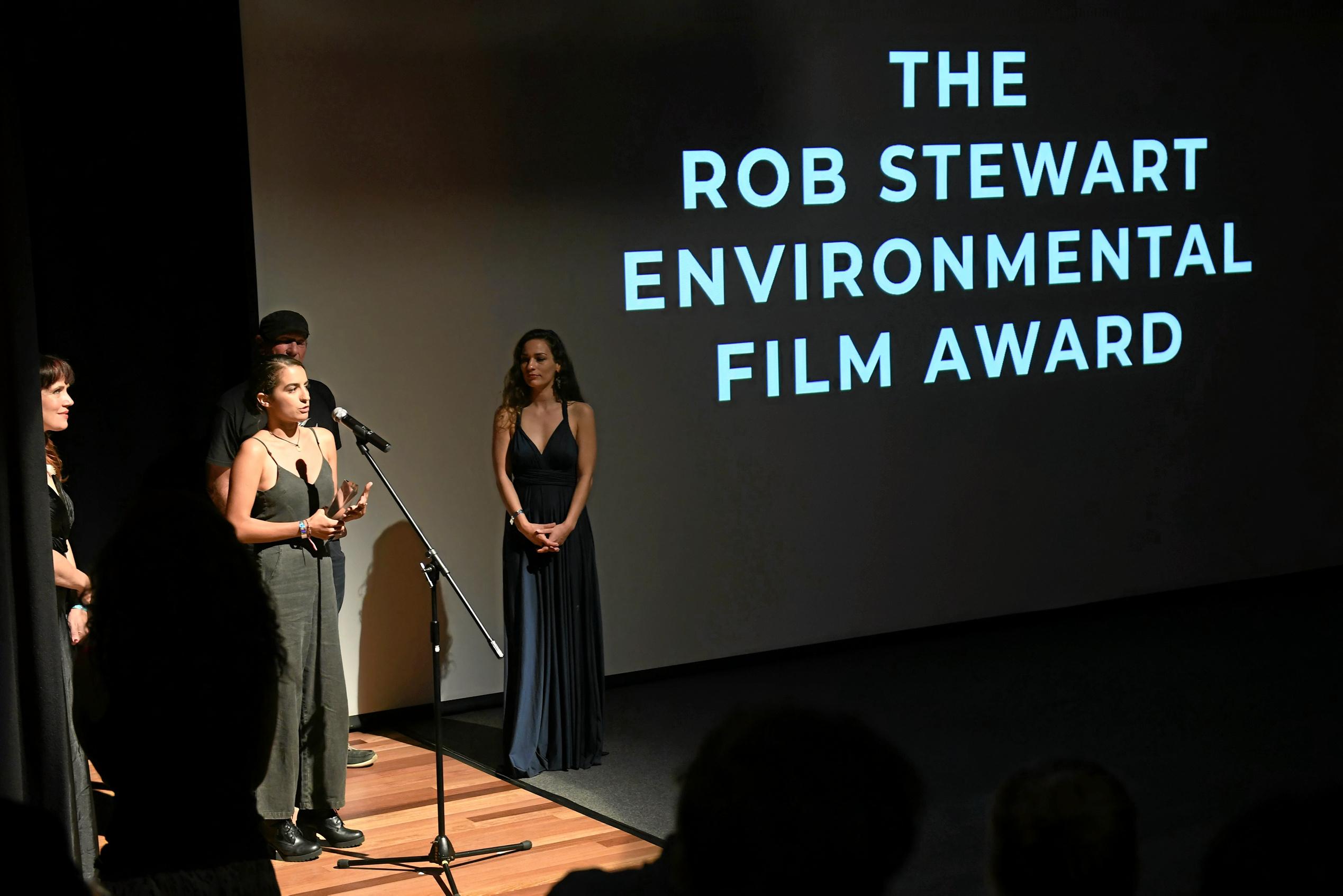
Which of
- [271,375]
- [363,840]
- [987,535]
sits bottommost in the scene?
[363,840]

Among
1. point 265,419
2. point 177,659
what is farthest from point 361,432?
point 177,659

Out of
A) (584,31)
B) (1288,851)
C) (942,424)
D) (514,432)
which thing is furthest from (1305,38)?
(1288,851)

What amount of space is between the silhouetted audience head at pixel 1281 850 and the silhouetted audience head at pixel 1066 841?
0.18 meters

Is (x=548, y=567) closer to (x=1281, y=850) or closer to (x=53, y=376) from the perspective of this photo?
(x=53, y=376)

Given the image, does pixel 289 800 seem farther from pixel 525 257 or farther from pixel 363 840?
pixel 525 257

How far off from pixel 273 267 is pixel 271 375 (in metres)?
1.53

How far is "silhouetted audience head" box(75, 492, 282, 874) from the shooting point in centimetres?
169

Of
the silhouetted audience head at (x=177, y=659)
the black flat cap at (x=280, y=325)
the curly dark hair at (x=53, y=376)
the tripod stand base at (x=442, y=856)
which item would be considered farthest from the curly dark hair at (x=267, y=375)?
the silhouetted audience head at (x=177, y=659)

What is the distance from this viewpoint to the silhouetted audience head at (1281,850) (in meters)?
1.19

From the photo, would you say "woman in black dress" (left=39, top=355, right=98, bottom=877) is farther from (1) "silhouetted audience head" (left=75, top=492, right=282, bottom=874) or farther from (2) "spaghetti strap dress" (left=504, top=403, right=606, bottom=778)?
(1) "silhouetted audience head" (left=75, top=492, right=282, bottom=874)

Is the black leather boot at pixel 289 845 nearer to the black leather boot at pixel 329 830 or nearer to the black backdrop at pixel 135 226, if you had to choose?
the black leather boot at pixel 329 830

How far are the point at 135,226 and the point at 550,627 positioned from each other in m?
2.08

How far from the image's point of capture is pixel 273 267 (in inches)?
227

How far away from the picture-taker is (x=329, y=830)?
4617 mm
